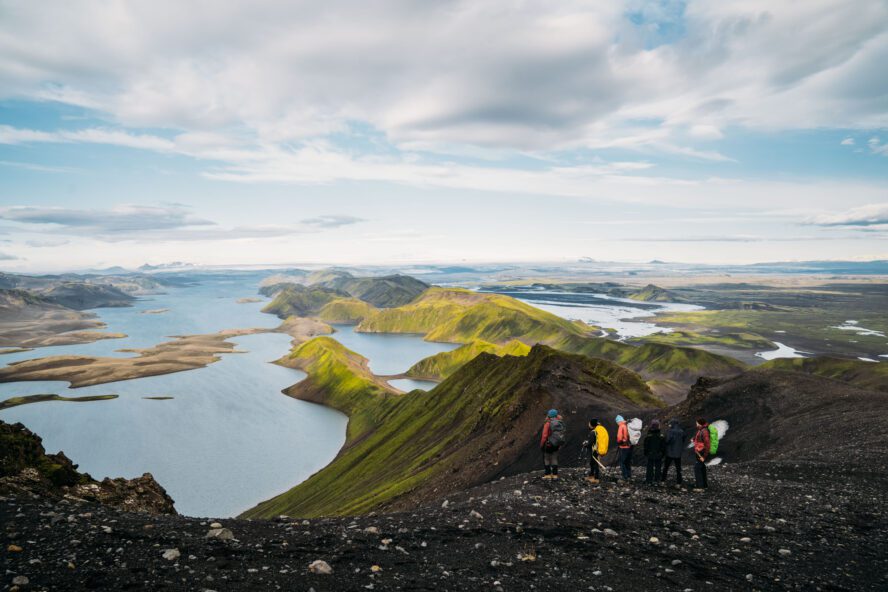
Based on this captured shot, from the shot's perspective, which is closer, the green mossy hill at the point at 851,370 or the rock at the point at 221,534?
the rock at the point at 221,534

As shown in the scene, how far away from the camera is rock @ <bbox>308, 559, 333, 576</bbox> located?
1374 centimetres

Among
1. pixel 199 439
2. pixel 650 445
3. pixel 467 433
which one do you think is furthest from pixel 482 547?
pixel 199 439

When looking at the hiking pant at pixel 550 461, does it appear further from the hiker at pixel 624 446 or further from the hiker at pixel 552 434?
the hiker at pixel 624 446

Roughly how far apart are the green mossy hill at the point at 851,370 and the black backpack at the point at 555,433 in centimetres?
14831

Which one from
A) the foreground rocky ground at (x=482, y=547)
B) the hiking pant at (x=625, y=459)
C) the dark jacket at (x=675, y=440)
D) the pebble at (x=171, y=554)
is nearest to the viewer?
the foreground rocky ground at (x=482, y=547)

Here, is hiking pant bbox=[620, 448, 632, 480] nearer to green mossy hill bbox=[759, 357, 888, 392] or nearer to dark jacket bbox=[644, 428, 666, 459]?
dark jacket bbox=[644, 428, 666, 459]

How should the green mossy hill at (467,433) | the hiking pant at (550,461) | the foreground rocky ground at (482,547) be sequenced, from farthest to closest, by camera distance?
the green mossy hill at (467,433) < the hiking pant at (550,461) < the foreground rocky ground at (482,547)

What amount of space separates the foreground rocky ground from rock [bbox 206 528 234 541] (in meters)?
0.05

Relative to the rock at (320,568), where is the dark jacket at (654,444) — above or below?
below

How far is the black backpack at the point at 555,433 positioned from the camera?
1018 inches

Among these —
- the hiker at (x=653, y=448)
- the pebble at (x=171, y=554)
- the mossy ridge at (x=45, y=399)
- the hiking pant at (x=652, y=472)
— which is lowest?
the mossy ridge at (x=45, y=399)

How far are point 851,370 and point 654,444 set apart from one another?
192 meters

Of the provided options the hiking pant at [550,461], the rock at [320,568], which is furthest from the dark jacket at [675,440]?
the rock at [320,568]

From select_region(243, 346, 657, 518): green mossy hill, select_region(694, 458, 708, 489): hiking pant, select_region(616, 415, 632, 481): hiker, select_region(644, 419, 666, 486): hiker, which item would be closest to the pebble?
select_region(616, 415, 632, 481): hiker
